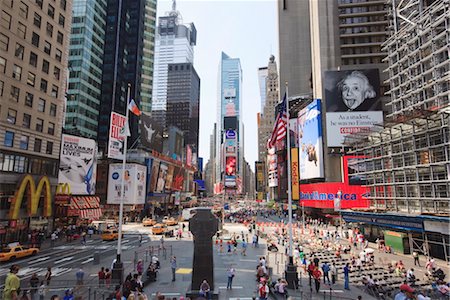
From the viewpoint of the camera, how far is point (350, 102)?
64062mm

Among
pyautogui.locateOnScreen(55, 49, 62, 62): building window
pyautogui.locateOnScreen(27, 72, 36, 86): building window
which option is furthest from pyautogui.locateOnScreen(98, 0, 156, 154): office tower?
pyautogui.locateOnScreen(27, 72, 36, 86): building window

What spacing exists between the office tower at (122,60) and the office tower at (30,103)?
4870cm

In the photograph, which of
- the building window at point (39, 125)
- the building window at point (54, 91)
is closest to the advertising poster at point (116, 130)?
the building window at point (39, 125)

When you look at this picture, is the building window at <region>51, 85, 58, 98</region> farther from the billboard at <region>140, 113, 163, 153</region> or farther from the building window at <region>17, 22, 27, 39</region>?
the billboard at <region>140, 113, 163, 153</region>

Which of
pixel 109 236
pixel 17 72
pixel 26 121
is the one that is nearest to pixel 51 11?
pixel 17 72

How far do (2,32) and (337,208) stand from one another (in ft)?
156

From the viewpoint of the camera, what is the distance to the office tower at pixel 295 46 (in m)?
104

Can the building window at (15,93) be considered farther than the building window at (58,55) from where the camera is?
No

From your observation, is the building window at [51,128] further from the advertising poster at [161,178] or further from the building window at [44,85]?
the advertising poster at [161,178]

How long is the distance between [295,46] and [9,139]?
9281cm

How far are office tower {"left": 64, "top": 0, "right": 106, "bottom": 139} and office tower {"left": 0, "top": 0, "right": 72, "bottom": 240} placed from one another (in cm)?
3703

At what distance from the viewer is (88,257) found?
2927cm

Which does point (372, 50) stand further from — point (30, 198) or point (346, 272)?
point (30, 198)

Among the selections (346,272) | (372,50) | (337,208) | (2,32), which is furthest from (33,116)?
(372,50)
